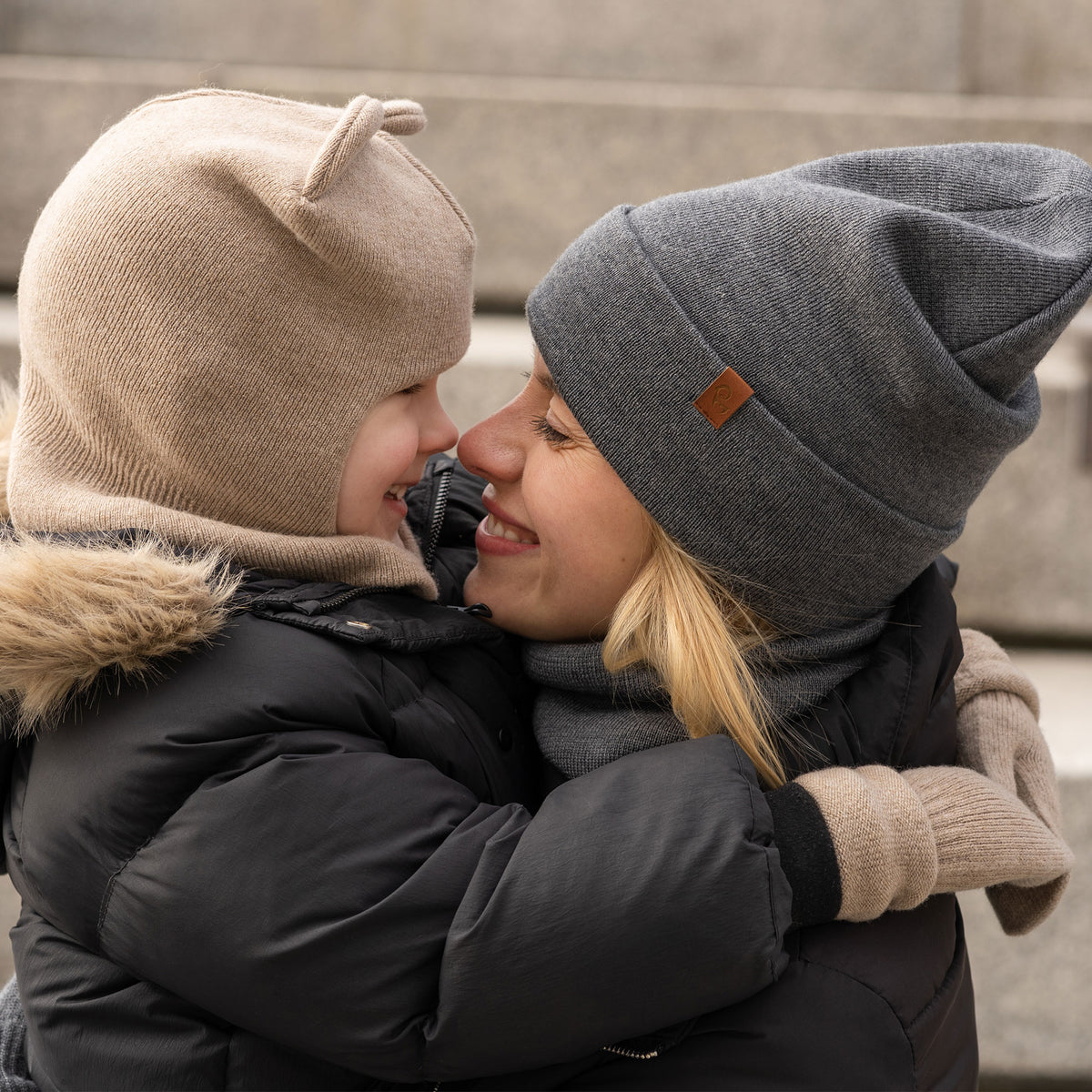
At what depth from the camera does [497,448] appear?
3.77 ft

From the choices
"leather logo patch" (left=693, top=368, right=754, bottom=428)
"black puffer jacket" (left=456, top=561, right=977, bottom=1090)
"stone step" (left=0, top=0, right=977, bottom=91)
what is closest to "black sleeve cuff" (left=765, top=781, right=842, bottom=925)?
"black puffer jacket" (left=456, top=561, right=977, bottom=1090)

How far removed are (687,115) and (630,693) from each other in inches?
67.0

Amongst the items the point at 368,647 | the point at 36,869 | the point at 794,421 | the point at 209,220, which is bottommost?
the point at 36,869

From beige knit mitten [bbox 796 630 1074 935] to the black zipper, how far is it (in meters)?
0.52

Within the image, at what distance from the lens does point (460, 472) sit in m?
1.41

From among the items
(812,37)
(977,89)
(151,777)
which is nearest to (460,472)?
(151,777)

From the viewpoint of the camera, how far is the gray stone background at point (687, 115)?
2055 millimetres

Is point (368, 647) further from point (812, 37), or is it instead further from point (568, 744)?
point (812, 37)

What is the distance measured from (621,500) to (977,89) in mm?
2097

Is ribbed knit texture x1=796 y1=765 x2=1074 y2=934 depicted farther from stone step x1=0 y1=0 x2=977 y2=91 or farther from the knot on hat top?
stone step x1=0 y1=0 x2=977 y2=91

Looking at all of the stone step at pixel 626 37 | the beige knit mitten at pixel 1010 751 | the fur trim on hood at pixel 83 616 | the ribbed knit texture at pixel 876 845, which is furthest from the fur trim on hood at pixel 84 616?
the stone step at pixel 626 37

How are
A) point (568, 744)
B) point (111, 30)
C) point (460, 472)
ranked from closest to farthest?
point (568, 744)
point (460, 472)
point (111, 30)

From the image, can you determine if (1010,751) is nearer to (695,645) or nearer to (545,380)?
(695,645)

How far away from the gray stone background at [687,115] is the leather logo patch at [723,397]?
3.82 ft
